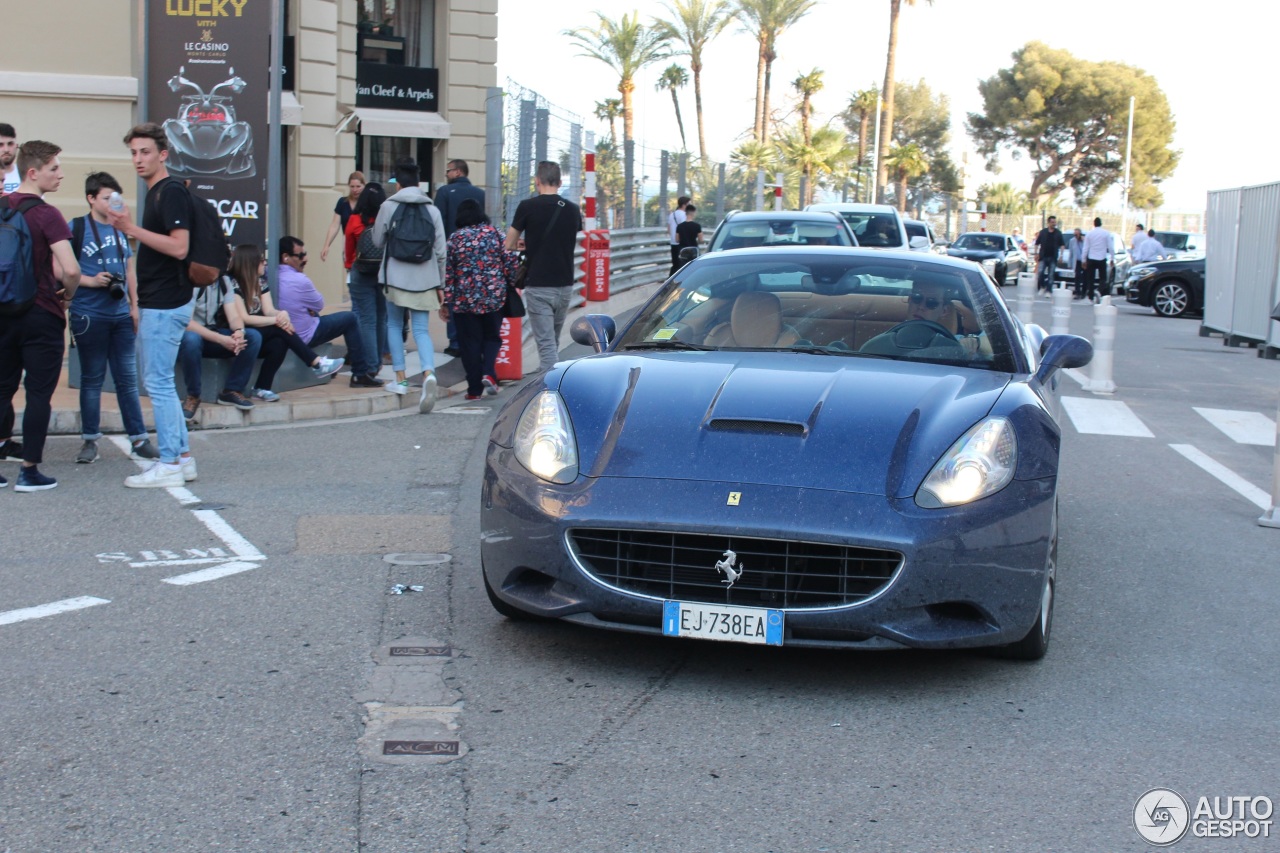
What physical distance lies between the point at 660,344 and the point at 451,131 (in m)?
20.9

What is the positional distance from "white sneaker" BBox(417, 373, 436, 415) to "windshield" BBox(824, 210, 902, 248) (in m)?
12.2

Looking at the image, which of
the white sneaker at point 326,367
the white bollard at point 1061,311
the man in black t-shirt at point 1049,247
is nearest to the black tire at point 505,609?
the white sneaker at point 326,367

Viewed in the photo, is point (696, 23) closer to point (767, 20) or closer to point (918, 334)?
point (767, 20)

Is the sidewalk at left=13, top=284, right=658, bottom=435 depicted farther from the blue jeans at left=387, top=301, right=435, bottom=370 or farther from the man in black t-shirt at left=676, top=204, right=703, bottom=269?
the man in black t-shirt at left=676, top=204, right=703, bottom=269

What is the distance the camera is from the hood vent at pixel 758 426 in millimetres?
4660

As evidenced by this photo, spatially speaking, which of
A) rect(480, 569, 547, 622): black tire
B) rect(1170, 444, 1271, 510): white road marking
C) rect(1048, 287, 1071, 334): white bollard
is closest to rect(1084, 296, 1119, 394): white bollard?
rect(1048, 287, 1071, 334): white bollard

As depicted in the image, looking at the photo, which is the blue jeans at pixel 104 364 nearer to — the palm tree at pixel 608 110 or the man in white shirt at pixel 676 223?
the man in white shirt at pixel 676 223

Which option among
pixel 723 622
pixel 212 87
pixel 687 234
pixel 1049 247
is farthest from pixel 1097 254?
pixel 723 622

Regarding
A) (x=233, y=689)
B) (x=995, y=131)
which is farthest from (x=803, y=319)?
(x=995, y=131)

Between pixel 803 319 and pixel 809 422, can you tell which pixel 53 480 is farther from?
pixel 809 422

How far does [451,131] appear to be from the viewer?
25.7 m

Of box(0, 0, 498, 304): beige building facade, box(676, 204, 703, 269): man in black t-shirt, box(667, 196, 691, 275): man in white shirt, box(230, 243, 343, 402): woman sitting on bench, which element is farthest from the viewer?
box(667, 196, 691, 275): man in white shirt

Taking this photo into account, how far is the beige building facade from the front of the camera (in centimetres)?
1488

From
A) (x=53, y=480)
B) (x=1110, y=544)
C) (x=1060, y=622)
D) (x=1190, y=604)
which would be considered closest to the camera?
(x=1060, y=622)
